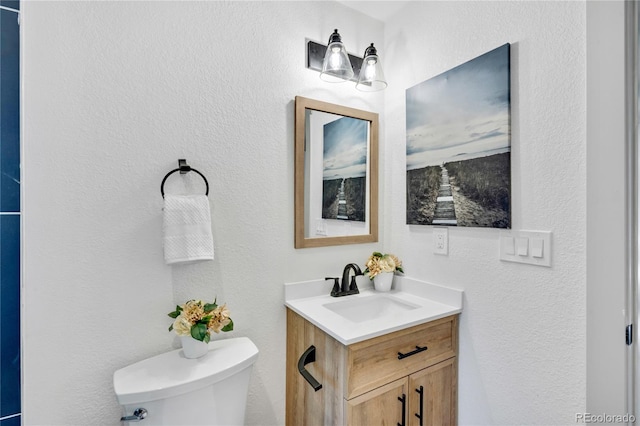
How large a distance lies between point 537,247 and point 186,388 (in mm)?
1308

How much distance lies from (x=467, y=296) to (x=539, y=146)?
0.67m

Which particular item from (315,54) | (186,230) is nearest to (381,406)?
Result: (186,230)

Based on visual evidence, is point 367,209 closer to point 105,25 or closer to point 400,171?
point 400,171

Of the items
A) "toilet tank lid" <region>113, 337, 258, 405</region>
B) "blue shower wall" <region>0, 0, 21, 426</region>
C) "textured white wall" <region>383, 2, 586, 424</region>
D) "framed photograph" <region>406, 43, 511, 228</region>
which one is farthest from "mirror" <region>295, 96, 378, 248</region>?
"blue shower wall" <region>0, 0, 21, 426</region>

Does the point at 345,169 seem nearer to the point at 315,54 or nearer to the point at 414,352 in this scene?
the point at 315,54

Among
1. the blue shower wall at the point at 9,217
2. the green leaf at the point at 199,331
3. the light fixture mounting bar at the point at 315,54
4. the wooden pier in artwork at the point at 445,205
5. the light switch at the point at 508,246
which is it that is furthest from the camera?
the light fixture mounting bar at the point at 315,54

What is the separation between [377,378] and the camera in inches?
44.4

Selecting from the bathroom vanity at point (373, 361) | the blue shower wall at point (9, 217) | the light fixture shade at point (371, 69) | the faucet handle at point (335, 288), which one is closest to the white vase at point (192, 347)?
the bathroom vanity at point (373, 361)

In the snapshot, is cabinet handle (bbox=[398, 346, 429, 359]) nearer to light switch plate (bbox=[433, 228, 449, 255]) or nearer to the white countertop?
the white countertop

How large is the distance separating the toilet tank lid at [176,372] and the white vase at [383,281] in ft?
2.37

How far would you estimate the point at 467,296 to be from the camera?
1.33m

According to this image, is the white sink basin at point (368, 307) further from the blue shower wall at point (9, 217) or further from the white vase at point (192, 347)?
the blue shower wall at point (9, 217)

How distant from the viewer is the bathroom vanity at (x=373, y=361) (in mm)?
1086

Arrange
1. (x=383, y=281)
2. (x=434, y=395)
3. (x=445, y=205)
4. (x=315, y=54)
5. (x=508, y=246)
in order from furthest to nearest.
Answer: (x=383, y=281) < (x=315, y=54) < (x=445, y=205) < (x=434, y=395) < (x=508, y=246)
